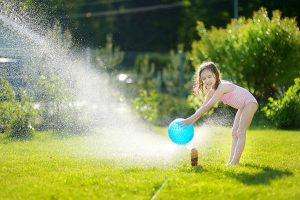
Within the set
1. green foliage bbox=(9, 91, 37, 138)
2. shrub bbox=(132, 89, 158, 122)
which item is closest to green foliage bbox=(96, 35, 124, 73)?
shrub bbox=(132, 89, 158, 122)

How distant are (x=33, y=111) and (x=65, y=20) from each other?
5.51 meters

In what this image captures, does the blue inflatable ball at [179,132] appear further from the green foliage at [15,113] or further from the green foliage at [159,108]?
the green foliage at [159,108]

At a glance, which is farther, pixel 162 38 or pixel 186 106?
pixel 162 38

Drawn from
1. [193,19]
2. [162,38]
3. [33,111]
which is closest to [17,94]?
[33,111]

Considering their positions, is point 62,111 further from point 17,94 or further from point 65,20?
point 65,20

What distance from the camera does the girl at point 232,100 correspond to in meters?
7.37

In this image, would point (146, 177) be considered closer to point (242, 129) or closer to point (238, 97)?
point (242, 129)

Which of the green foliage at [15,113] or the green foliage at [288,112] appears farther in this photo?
the green foliage at [288,112]

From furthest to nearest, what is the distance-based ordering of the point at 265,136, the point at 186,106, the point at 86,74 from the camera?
1. the point at 186,106
2. the point at 86,74
3. the point at 265,136

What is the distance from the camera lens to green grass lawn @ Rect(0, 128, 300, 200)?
232 inches

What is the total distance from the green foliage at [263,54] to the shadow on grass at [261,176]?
7.77 meters

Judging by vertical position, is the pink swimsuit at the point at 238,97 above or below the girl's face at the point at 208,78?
below

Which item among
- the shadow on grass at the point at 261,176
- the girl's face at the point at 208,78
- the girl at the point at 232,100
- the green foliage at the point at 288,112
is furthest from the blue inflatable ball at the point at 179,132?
the green foliage at the point at 288,112

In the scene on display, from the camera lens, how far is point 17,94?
463 inches
